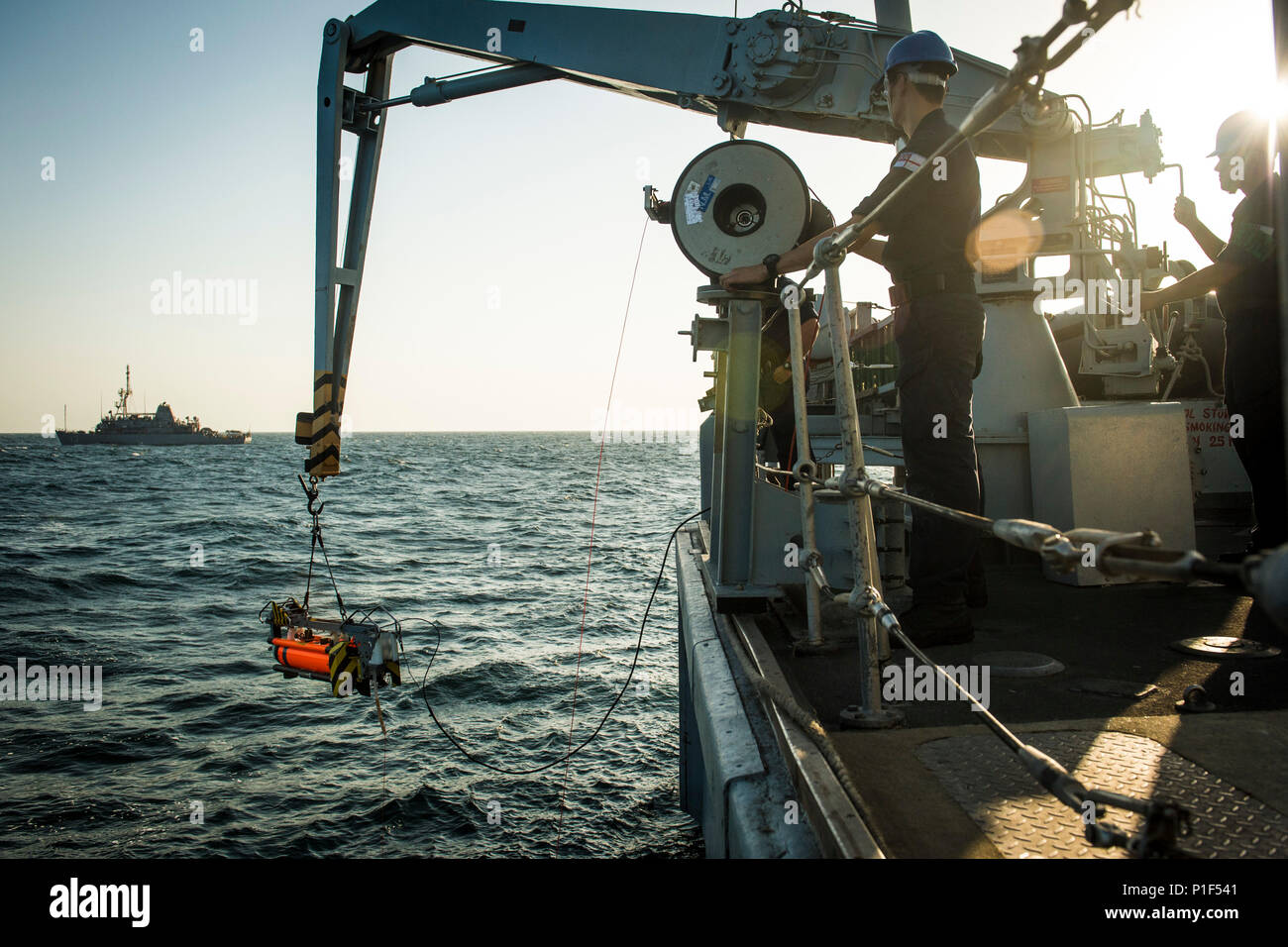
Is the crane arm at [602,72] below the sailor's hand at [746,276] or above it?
above

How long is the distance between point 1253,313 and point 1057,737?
2618 mm

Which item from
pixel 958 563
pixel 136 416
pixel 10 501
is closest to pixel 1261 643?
pixel 958 563

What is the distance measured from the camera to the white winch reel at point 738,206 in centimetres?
355

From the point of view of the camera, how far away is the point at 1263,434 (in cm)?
377

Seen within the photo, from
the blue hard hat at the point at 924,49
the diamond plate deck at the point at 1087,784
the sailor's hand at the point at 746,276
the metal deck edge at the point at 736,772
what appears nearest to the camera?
the diamond plate deck at the point at 1087,784

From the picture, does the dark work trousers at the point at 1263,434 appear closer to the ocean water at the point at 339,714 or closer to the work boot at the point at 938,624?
the work boot at the point at 938,624

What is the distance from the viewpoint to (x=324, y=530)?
24078 mm

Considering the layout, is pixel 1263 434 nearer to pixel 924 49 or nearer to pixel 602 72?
pixel 924 49

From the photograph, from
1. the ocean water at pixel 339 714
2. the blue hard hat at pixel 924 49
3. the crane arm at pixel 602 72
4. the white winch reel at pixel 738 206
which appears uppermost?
the crane arm at pixel 602 72

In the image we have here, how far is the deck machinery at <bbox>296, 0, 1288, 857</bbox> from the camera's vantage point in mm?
1984

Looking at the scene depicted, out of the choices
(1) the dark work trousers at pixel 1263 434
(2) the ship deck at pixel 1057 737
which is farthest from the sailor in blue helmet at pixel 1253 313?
(2) the ship deck at pixel 1057 737
